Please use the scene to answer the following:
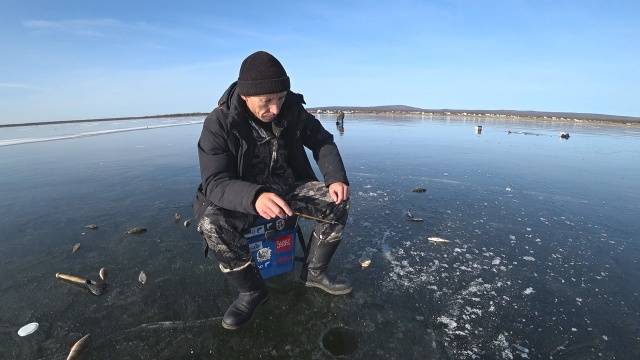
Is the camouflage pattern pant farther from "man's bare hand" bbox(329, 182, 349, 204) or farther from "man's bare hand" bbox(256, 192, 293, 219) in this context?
"man's bare hand" bbox(256, 192, 293, 219)

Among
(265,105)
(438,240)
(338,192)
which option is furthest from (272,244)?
(438,240)

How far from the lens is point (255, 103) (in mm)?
3168

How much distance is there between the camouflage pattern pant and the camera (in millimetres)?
2947

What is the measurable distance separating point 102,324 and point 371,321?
7.38 ft

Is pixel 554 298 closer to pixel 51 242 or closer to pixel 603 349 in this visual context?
pixel 603 349

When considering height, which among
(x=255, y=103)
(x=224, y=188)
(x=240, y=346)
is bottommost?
(x=240, y=346)

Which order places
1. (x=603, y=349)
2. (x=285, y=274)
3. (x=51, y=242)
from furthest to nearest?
(x=51, y=242) < (x=285, y=274) < (x=603, y=349)

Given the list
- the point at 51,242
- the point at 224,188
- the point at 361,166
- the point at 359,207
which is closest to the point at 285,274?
the point at 224,188

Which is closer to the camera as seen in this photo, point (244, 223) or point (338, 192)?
point (244, 223)

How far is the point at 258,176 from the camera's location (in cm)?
347

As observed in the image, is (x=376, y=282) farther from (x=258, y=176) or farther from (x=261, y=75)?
(x=261, y=75)

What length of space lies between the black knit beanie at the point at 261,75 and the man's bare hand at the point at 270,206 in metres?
0.98

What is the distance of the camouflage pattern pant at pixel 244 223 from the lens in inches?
116

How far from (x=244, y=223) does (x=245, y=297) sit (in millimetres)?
643
